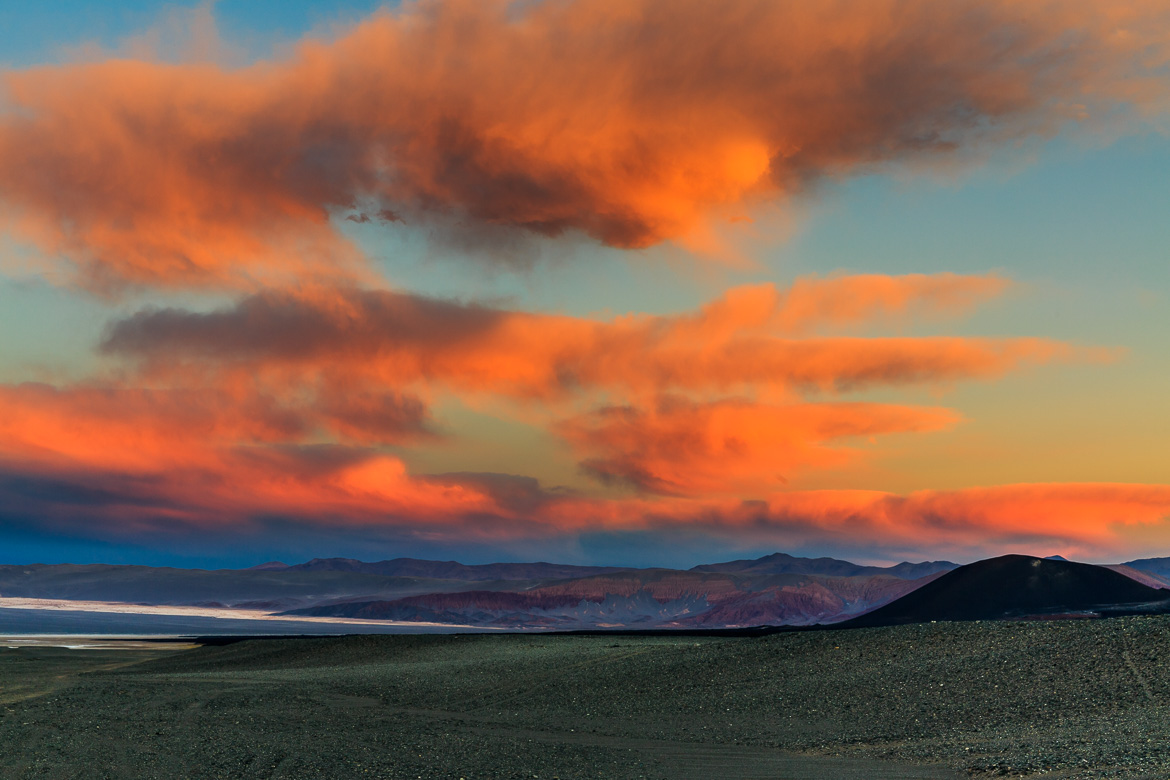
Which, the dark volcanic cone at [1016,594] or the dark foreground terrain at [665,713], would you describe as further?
the dark volcanic cone at [1016,594]

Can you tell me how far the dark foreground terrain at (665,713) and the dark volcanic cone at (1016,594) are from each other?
40856 millimetres

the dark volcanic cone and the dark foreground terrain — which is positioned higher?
the dark volcanic cone

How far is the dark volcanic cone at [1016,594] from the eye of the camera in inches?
2734

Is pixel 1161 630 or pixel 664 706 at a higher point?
pixel 1161 630

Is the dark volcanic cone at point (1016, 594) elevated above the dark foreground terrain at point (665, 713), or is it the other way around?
the dark volcanic cone at point (1016, 594)

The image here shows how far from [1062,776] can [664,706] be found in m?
13.2

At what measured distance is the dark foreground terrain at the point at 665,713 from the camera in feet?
59.4

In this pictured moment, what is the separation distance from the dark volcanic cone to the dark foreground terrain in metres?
40.9

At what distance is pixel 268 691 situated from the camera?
101 ft

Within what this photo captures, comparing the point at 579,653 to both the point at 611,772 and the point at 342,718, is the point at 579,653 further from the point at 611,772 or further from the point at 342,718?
the point at 611,772

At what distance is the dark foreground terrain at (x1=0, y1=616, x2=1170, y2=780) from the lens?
18.1 meters

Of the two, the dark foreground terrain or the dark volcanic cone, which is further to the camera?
the dark volcanic cone

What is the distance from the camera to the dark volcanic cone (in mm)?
69438

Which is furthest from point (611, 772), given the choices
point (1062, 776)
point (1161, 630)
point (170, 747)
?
point (1161, 630)
